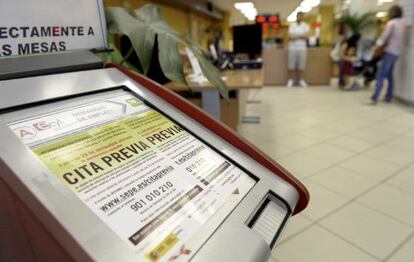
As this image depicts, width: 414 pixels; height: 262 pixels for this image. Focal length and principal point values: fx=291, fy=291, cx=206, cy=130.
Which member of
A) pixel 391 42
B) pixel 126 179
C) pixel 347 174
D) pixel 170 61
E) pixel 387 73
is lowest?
pixel 347 174

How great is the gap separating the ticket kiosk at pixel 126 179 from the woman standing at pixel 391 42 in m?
4.43

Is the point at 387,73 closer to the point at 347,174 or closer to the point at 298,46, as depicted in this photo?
the point at 298,46

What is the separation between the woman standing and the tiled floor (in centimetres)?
48

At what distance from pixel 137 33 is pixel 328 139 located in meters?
2.62

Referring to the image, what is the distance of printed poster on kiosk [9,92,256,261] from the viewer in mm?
404

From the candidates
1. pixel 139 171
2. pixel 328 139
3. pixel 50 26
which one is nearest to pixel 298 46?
pixel 328 139

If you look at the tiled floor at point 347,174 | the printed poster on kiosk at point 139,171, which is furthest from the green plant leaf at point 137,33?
the tiled floor at point 347,174

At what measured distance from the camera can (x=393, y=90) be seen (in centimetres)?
469

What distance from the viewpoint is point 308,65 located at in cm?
673

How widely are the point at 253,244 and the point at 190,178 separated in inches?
6.2

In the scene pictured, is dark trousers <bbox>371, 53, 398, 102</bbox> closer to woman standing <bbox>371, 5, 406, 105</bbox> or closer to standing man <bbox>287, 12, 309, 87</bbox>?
woman standing <bbox>371, 5, 406, 105</bbox>

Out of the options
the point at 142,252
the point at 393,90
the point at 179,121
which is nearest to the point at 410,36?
the point at 393,90

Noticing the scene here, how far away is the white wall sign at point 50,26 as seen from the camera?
1.75 ft

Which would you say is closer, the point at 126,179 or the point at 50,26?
the point at 126,179
